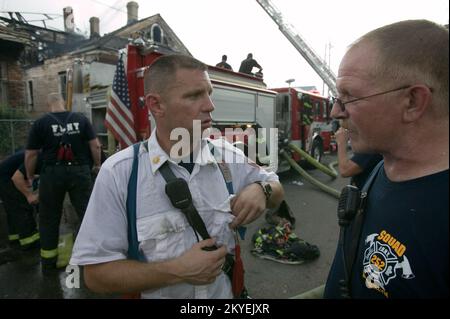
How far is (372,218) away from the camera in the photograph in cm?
106

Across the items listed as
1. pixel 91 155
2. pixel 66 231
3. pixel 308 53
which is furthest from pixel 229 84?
pixel 308 53

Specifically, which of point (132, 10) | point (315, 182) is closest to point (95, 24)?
point (132, 10)

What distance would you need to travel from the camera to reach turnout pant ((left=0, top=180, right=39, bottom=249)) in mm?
3838

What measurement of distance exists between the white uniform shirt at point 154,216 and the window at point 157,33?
19.7 metres

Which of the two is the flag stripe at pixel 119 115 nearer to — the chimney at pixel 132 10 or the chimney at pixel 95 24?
the chimney at pixel 95 24

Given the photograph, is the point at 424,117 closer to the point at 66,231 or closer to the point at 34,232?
the point at 34,232

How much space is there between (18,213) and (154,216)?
3.63m

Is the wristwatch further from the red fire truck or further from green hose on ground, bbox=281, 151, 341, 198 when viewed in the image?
green hose on ground, bbox=281, 151, 341, 198

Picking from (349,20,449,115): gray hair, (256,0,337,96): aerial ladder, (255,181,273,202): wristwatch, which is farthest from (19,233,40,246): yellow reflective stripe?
(256,0,337,96): aerial ladder

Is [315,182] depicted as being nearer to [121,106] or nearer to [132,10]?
[121,106]

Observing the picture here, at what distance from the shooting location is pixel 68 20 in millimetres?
17750

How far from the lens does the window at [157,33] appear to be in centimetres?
1903

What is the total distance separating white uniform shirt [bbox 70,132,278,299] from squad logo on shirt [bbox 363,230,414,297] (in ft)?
2.05

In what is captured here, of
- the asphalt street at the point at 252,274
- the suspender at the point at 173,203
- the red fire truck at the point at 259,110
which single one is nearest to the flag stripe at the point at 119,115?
the red fire truck at the point at 259,110
